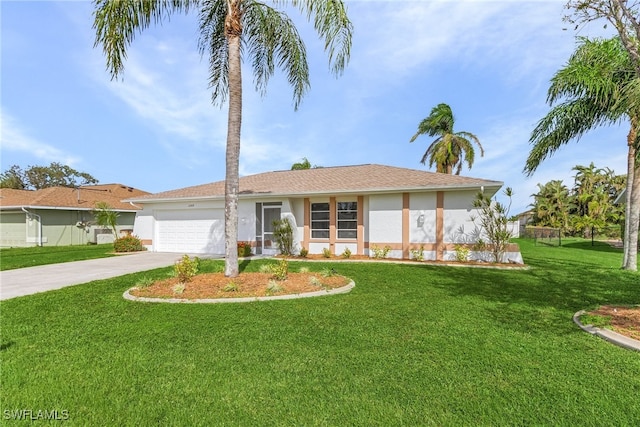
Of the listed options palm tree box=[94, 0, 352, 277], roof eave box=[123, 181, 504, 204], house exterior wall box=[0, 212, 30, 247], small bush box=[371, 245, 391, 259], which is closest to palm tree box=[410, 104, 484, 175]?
roof eave box=[123, 181, 504, 204]

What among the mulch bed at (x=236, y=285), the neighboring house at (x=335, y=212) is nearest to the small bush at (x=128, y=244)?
the neighboring house at (x=335, y=212)

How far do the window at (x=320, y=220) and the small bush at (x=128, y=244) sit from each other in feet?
34.3

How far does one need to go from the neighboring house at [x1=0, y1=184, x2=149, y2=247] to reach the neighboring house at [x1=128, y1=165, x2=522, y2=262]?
29.5 feet

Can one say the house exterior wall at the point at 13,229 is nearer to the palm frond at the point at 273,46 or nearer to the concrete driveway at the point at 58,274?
the concrete driveway at the point at 58,274

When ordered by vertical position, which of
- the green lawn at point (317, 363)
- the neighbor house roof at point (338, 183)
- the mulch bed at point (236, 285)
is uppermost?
the neighbor house roof at point (338, 183)

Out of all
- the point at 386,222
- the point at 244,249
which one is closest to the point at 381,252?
the point at 386,222

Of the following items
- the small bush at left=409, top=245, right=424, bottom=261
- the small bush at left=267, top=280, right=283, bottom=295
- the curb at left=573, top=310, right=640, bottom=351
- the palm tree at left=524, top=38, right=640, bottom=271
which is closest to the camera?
the curb at left=573, top=310, right=640, bottom=351

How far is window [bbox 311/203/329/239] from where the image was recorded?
1568 cm

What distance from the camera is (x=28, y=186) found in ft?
153

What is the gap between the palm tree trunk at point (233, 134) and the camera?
8430mm

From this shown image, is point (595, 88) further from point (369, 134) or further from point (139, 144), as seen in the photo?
point (139, 144)

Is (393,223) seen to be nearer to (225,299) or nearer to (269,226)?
(269,226)

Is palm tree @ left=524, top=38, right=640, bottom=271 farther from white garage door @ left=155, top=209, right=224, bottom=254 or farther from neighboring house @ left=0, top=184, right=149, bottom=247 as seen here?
neighboring house @ left=0, top=184, right=149, bottom=247

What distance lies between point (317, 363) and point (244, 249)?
471 inches
